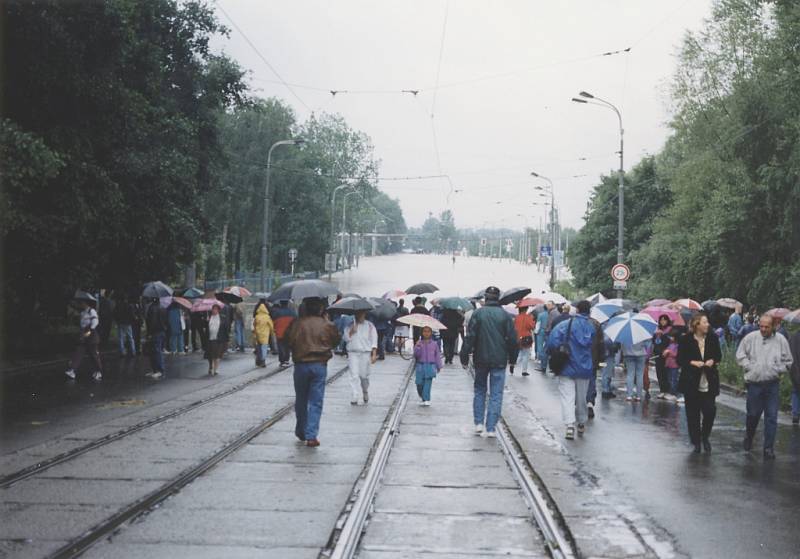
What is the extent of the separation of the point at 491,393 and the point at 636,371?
19.1 ft

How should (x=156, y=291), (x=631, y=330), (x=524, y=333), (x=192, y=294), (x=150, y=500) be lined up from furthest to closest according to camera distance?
(x=192, y=294)
(x=156, y=291)
(x=524, y=333)
(x=631, y=330)
(x=150, y=500)

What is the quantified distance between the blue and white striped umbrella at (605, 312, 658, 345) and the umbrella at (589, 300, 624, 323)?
2.32 meters

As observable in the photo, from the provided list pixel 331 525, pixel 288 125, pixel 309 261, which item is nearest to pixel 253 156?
pixel 288 125

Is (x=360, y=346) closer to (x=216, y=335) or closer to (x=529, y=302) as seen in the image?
(x=216, y=335)

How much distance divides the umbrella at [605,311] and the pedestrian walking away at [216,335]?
760cm

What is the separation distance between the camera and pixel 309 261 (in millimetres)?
83875

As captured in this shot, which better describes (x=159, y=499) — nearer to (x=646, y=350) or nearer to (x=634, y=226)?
(x=646, y=350)

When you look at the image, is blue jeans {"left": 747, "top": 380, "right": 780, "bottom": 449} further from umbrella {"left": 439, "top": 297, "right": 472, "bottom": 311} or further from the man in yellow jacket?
umbrella {"left": 439, "top": 297, "right": 472, "bottom": 311}

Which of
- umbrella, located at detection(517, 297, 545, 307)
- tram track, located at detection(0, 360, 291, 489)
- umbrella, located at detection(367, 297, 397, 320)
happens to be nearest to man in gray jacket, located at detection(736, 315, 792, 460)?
tram track, located at detection(0, 360, 291, 489)

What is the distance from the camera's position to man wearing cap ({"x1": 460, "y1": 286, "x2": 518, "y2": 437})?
11648mm

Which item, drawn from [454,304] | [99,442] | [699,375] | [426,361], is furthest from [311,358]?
[454,304]

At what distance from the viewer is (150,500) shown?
791cm

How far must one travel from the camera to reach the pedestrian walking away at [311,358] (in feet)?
35.3

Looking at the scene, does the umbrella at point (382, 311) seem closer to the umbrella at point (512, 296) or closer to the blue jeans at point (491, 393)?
the umbrella at point (512, 296)
